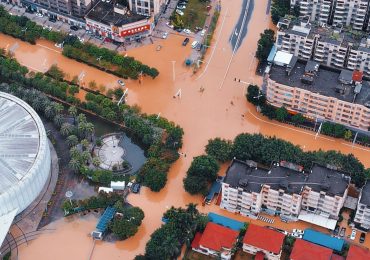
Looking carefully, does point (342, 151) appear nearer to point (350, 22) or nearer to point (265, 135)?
point (265, 135)

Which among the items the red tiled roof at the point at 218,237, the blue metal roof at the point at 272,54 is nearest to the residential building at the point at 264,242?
the red tiled roof at the point at 218,237

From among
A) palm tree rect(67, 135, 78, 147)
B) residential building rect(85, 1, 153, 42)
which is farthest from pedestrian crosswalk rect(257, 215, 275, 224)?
residential building rect(85, 1, 153, 42)

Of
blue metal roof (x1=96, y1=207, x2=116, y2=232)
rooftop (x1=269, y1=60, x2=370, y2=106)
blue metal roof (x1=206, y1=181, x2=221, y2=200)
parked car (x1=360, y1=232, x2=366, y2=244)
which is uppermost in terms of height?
rooftop (x1=269, y1=60, x2=370, y2=106)

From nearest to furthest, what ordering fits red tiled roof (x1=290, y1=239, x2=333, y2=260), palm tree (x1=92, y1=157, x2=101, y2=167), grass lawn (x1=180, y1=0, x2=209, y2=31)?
red tiled roof (x1=290, y1=239, x2=333, y2=260), palm tree (x1=92, y1=157, x2=101, y2=167), grass lawn (x1=180, y1=0, x2=209, y2=31)

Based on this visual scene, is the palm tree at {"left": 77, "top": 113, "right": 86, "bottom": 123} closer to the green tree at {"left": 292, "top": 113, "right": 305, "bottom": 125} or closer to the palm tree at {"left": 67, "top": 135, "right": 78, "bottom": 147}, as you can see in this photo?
the palm tree at {"left": 67, "top": 135, "right": 78, "bottom": 147}

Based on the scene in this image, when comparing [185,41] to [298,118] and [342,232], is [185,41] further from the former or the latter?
[342,232]

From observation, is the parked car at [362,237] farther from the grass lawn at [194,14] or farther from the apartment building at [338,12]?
the grass lawn at [194,14]

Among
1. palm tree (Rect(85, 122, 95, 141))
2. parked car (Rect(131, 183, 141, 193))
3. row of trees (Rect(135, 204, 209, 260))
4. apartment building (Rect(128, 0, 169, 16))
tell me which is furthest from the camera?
apartment building (Rect(128, 0, 169, 16))

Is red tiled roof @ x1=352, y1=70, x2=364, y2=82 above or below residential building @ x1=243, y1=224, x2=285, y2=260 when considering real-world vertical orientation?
above
